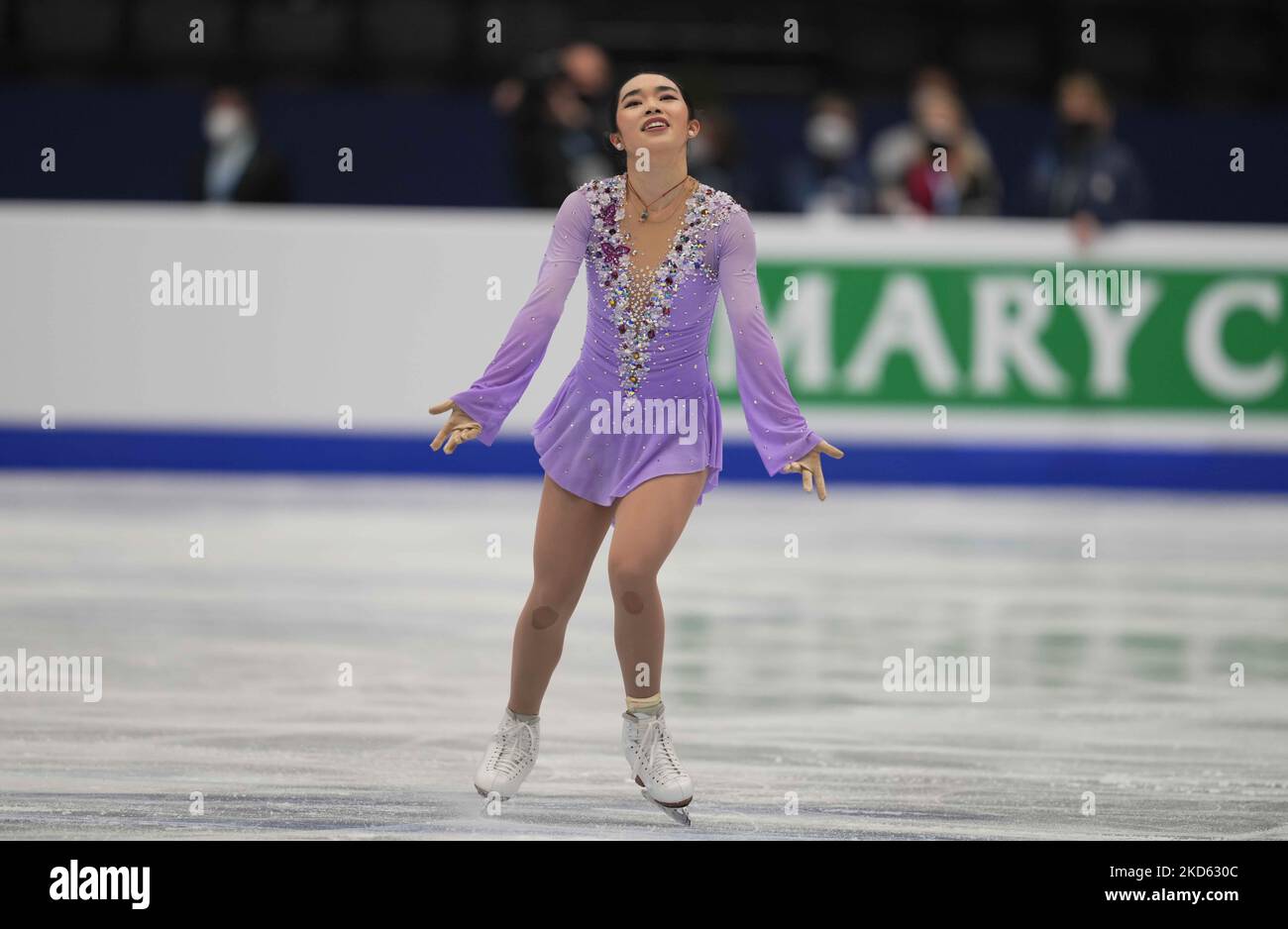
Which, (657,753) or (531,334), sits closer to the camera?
(531,334)

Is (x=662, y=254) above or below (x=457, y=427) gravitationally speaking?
above

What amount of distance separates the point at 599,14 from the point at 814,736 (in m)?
9.89

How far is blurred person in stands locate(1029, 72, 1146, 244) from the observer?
1060 centimetres

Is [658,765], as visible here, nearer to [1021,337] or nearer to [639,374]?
[639,374]

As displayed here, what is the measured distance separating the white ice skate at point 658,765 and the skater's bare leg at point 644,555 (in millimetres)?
110

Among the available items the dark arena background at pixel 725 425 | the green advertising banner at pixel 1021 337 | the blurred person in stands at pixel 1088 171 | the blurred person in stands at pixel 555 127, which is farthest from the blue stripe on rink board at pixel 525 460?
the blurred person in stands at pixel 555 127

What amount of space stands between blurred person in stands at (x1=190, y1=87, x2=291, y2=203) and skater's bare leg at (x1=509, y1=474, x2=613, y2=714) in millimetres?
7056

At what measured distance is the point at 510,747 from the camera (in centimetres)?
442

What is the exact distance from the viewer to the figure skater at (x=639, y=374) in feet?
13.7

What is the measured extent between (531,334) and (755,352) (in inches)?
17.5

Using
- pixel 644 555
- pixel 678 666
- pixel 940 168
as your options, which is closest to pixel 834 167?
pixel 940 168

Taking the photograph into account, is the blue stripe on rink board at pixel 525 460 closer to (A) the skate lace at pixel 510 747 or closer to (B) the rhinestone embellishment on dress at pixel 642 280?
(A) the skate lace at pixel 510 747
